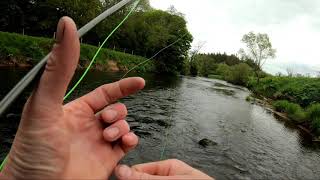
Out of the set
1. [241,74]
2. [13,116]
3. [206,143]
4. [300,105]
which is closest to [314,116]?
[300,105]

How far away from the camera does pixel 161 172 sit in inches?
67.3

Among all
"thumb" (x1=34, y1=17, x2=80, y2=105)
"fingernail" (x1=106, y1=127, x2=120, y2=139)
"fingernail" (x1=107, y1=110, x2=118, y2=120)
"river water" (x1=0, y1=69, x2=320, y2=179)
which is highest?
"thumb" (x1=34, y1=17, x2=80, y2=105)

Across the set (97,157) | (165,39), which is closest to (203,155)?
(97,157)

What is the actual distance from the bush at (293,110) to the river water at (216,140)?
1526 millimetres

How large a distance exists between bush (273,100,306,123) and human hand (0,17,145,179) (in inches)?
755

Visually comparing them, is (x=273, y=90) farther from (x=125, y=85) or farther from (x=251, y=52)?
(x=125, y=85)

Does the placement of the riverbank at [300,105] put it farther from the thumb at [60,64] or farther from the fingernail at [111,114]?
the thumb at [60,64]

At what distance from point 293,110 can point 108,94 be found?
70.8 feet

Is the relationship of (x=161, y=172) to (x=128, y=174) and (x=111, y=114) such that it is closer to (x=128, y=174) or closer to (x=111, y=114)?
(x=128, y=174)

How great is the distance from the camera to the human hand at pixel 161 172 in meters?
1.58

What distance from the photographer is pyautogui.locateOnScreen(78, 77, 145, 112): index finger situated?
1.76 meters

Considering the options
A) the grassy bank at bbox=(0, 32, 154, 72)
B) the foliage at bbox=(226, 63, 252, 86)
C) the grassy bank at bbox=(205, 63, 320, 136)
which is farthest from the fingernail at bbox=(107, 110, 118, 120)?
the foliage at bbox=(226, 63, 252, 86)

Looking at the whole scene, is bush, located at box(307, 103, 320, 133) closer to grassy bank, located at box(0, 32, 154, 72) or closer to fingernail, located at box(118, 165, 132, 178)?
fingernail, located at box(118, 165, 132, 178)

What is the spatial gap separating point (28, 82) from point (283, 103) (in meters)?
24.4
